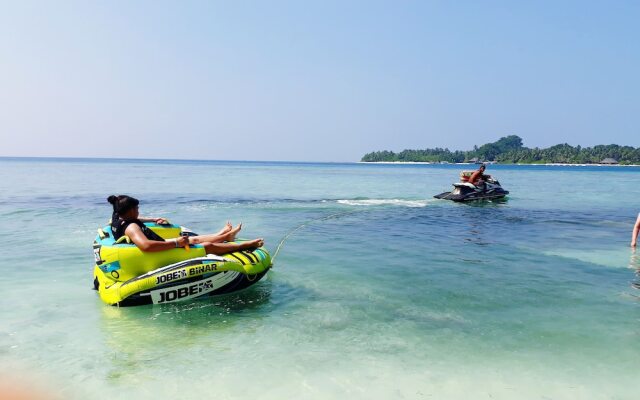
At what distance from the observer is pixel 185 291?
25.1 feet

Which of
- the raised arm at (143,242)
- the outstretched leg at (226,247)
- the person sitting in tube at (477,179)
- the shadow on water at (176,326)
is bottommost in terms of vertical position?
the shadow on water at (176,326)

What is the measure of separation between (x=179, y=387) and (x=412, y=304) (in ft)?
13.4

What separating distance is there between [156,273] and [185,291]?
532mm

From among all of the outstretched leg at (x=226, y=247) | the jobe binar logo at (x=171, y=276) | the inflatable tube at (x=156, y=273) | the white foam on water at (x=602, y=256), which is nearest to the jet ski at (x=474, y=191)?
the white foam on water at (x=602, y=256)

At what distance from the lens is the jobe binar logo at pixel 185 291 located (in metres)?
7.56

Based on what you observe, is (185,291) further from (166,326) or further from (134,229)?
(134,229)

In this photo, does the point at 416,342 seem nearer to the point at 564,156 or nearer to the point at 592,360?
the point at 592,360

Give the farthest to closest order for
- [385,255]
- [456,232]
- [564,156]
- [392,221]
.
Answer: [564,156] → [392,221] → [456,232] → [385,255]

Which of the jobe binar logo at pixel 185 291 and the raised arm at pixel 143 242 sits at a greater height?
the raised arm at pixel 143 242

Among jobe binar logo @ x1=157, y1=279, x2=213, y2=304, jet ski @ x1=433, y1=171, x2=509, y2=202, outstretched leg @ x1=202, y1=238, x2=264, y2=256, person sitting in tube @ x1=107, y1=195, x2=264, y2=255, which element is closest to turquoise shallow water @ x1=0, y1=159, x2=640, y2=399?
jobe binar logo @ x1=157, y1=279, x2=213, y2=304

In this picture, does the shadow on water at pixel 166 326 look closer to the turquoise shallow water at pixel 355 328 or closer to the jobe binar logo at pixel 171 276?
the turquoise shallow water at pixel 355 328

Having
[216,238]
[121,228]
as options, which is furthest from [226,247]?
[121,228]

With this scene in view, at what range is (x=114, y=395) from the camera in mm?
5125

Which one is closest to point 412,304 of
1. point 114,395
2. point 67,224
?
point 114,395
